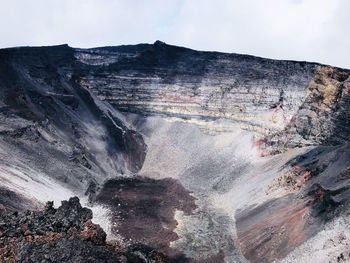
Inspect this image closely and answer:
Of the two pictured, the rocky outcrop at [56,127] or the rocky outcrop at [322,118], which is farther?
the rocky outcrop at [322,118]

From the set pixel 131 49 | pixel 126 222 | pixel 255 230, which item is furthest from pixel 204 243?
pixel 131 49

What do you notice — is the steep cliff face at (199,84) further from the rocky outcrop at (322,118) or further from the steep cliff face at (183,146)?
the rocky outcrop at (322,118)

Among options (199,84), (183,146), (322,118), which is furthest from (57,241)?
(199,84)

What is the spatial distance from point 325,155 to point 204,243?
10.3 m

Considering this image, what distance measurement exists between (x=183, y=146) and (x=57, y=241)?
2583cm

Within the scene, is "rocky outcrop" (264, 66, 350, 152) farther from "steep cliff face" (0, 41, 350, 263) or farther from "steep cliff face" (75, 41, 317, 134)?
"steep cliff face" (75, 41, 317, 134)

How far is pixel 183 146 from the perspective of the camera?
141 ft

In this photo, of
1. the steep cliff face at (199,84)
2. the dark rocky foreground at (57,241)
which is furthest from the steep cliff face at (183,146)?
the dark rocky foreground at (57,241)

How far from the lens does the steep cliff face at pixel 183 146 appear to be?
77.5 ft

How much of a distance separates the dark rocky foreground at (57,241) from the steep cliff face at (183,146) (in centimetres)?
30

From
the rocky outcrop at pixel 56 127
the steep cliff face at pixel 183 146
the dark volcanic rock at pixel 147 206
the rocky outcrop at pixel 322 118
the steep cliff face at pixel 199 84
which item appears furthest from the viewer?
the steep cliff face at pixel 199 84

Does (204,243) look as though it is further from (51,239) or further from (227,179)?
(227,179)

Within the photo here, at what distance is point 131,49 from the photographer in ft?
166

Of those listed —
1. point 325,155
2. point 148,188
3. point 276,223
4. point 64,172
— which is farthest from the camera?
point 148,188
